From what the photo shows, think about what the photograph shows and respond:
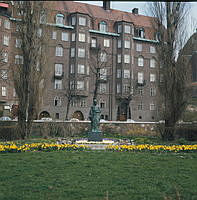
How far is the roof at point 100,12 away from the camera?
3938 centimetres

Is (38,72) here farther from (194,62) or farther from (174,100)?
(194,62)

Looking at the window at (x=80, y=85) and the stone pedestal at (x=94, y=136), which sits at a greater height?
the window at (x=80, y=85)

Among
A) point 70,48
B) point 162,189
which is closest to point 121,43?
point 70,48

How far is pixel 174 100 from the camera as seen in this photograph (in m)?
14.8

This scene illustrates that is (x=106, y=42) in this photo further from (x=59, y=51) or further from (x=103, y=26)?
(x=59, y=51)

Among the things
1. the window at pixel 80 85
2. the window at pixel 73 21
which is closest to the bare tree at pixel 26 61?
the window at pixel 80 85

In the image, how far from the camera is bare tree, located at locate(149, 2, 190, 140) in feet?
48.5

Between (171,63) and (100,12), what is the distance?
30.3 meters

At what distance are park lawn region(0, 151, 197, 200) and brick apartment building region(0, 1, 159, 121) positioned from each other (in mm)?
26210

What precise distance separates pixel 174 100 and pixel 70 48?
26027mm

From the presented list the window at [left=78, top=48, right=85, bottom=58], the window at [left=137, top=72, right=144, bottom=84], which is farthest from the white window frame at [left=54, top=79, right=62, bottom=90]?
the window at [left=137, top=72, right=144, bottom=84]

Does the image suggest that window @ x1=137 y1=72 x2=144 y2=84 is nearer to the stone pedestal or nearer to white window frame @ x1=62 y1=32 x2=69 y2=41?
white window frame @ x1=62 y1=32 x2=69 y2=41

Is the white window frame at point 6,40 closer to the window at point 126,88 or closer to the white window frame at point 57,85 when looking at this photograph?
the white window frame at point 57,85

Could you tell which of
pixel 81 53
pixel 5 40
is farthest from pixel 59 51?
pixel 5 40
